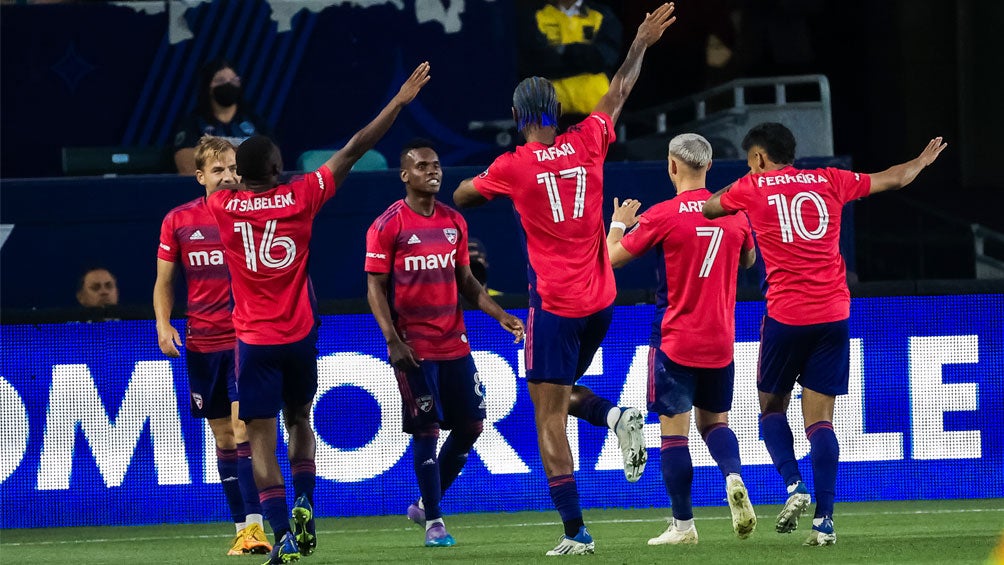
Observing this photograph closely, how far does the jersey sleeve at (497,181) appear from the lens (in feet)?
25.5

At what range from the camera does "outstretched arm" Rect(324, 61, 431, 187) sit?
7445 millimetres

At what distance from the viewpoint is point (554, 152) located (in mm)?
7805

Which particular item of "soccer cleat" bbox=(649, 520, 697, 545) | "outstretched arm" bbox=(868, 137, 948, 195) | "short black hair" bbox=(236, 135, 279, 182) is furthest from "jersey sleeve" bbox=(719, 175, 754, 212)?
"short black hair" bbox=(236, 135, 279, 182)

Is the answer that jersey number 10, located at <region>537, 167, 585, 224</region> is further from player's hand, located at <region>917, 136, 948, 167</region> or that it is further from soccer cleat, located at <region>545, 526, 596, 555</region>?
player's hand, located at <region>917, 136, 948, 167</region>

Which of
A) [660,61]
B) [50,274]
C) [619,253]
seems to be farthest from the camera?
[660,61]

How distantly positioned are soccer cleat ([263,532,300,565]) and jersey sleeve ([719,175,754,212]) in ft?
8.77

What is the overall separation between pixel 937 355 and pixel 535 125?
424cm

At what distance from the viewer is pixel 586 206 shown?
783 centimetres

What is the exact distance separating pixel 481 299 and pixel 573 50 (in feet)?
18.8

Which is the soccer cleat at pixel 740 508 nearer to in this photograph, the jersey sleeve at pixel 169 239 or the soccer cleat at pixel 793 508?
the soccer cleat at pixel 793 508

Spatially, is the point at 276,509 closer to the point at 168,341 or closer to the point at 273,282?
the point at 273,282

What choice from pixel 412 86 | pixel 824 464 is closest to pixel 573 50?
pixel 412 86

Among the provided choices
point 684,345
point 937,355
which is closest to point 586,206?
point 684,345

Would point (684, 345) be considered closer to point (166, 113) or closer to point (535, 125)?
point (535, 125)
